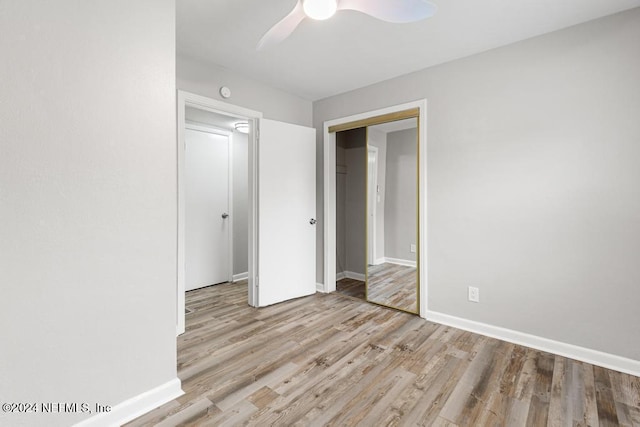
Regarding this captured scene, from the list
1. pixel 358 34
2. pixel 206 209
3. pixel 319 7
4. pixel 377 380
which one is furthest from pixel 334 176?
pixel 377 380

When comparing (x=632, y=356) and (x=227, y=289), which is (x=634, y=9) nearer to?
(x=632, y=356)

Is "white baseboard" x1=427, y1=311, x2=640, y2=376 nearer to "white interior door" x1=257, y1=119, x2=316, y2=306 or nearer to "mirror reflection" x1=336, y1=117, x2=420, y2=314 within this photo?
"mirror reflection" x1=336, y1=117, x2=420, y2=314

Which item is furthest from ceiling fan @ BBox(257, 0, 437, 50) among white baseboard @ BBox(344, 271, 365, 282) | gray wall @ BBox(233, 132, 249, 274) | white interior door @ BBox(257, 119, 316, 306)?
white baseboard @ BBox(344, 271, 365, 282)

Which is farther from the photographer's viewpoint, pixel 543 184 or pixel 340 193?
pixel 340 193

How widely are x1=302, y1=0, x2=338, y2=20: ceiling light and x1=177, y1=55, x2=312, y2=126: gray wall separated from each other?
1.54m

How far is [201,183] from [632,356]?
4.38 metres

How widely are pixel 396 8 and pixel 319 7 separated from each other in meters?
0.39

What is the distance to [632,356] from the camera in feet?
6.32

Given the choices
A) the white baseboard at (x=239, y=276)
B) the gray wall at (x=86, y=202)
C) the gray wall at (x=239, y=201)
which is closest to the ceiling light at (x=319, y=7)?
the gray wall at (x=86, y=202)

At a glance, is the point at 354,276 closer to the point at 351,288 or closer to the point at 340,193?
the point at 351,288

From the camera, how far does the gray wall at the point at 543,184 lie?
1965mm

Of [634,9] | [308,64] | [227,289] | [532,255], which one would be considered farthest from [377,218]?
[634,9]

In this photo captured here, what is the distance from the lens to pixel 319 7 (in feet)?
4.98

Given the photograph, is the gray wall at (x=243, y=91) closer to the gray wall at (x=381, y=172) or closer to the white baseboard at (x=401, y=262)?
the gray wall at (x=381, y=172)
